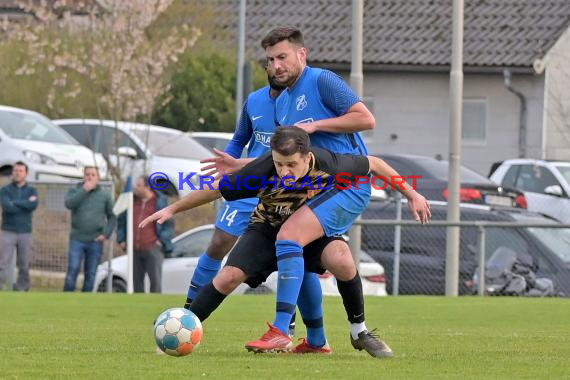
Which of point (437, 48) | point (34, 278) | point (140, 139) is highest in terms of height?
point (437, 48)

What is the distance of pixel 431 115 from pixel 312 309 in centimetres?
2759

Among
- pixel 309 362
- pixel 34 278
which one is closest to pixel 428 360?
pixel 309 362

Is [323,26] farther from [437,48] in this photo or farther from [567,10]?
[567,10]

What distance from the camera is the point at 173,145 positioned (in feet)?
86.8

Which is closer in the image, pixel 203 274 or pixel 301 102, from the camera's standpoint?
pixel 301 102

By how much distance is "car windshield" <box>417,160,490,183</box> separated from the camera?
2488 cm

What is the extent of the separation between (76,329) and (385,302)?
566cm

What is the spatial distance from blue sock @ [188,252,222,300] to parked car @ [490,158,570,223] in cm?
1546

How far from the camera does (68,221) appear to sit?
21109mm

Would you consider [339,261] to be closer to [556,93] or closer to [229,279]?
[229,279]

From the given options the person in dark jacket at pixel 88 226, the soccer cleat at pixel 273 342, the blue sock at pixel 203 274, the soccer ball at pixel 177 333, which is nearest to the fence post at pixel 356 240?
the person in dark jacket at pixel 88 226

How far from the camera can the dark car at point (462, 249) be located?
753 inches

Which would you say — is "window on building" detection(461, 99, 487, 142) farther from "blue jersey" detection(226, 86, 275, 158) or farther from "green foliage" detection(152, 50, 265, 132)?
"blue jersey" detection(226, 86, 275, 158)

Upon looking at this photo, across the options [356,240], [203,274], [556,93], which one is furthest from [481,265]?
[556,93]
